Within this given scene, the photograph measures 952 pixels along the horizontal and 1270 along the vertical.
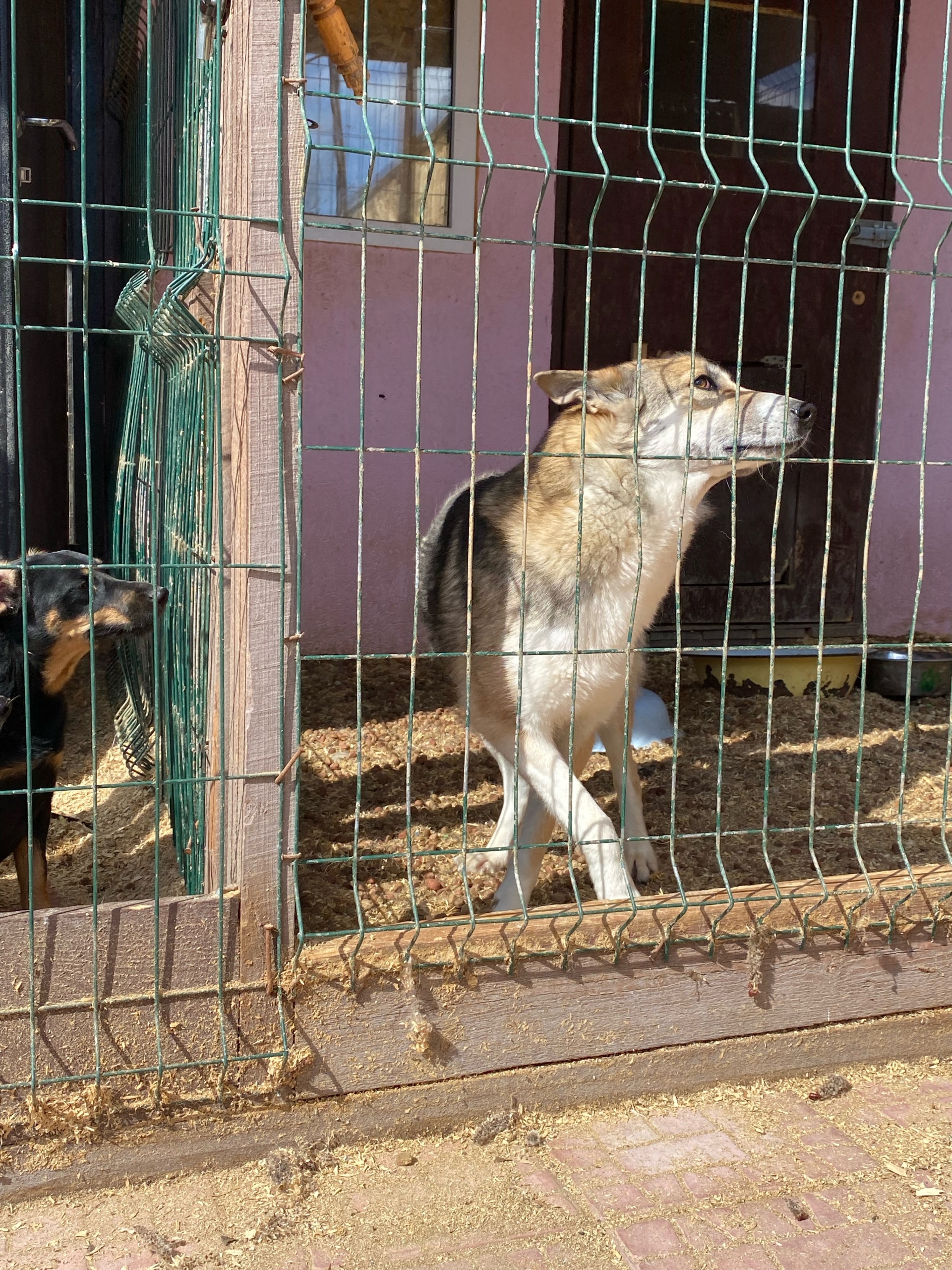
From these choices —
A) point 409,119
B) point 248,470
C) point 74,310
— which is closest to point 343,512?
point 74,310

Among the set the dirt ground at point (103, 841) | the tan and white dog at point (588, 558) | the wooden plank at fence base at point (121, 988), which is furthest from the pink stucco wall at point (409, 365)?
the wooden plank at fence base at point (121, 988)

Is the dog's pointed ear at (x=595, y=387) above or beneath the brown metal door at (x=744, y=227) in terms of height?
beneath

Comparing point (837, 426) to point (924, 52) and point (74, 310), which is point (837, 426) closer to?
point (924, 52)

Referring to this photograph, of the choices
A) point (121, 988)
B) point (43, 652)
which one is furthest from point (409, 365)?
point (121, 988)

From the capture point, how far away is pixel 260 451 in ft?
7.98

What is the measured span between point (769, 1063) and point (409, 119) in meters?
5.31

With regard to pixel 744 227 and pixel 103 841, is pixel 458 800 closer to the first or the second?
pixel 103 841

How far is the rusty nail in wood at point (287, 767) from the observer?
2.51 meters

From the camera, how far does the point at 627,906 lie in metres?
2.84

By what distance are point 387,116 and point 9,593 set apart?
422cm

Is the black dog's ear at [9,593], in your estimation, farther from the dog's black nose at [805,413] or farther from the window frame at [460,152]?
the window frame at [460,152]

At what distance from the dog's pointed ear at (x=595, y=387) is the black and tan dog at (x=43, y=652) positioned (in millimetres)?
1346

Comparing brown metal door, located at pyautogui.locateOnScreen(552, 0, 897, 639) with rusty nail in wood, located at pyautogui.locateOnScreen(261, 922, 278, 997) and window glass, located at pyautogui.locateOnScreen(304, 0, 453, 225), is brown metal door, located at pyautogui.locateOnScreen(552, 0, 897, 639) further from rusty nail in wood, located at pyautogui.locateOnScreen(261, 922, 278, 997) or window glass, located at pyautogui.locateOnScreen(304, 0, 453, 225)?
rusty nail in wood, located at pyautogui.locateOnScreen(261, 922, 278, 997)

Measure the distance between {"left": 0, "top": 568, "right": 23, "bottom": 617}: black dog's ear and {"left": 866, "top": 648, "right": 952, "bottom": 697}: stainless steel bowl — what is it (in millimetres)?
4474
